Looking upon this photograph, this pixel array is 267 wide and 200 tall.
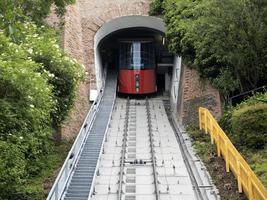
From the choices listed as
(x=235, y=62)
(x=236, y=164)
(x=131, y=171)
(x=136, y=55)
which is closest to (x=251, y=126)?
(x=236, y=164)

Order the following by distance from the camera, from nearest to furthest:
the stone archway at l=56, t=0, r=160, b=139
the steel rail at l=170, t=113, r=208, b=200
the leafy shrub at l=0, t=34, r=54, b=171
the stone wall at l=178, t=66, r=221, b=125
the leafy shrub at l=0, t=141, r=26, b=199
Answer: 1. the leafy shrub at l=0, t=141, r=26, b=199
2. the leafy shrub at l=0, t=34, r=54, b=171
3. the steel rail at l=170, t=113, r=208, b=200
4. the stone wall at l=178, t=66, r=221, b=125
5. the stone archway at l=56, t=0, r=160, b=139

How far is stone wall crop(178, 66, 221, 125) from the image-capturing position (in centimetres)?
2081

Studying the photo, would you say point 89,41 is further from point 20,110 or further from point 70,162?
point 20,110

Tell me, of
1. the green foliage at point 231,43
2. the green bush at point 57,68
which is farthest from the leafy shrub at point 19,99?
the green foliage at point 231,43

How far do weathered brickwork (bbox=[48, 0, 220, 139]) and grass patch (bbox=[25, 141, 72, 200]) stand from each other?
156cm

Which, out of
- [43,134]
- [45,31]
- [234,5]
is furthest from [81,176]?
[234,5]

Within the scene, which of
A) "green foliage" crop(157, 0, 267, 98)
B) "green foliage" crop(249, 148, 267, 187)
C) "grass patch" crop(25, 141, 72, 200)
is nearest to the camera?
"green foliage" crop(249, 148, 267, 187)

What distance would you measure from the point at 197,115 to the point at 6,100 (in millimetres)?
11662

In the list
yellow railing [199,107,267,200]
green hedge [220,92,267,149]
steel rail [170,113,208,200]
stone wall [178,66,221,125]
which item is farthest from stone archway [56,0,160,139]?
green hedge [220,92,267,149]

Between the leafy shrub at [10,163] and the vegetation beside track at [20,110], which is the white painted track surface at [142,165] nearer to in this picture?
the vegetation beside track at [20,110]

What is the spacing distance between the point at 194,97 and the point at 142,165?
6687 millimetres

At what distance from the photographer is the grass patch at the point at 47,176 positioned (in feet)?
42.7

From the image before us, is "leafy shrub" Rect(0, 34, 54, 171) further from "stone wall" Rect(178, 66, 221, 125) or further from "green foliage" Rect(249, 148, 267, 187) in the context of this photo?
"stone wall" Rect(178, 66, 221, 125)

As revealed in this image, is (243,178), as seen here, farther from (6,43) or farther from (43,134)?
(6,43)
